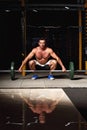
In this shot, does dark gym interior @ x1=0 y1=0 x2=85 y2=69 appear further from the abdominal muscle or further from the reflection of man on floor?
the reflection of man on floor

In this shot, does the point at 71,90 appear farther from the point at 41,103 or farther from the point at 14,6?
the point at 14,6

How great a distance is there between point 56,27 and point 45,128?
867cm

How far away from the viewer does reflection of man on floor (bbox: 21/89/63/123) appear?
262 inches

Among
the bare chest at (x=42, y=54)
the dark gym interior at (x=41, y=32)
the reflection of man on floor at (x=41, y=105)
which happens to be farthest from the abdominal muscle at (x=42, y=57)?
the reflection of man on floor at (x=41, y=105)

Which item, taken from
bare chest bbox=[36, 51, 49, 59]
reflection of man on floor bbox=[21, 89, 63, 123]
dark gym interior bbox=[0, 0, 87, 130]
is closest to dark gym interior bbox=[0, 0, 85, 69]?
dark gym interior bbox=[0, 0, 87, 130]

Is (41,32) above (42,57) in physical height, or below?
above

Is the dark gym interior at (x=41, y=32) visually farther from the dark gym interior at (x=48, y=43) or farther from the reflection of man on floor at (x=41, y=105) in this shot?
the reflection of man on floor at (x=41, y=105)

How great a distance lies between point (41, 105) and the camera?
7.36 meters

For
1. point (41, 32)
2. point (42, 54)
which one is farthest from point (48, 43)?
point (42, 54)

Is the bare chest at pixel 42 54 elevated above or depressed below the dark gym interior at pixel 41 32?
below

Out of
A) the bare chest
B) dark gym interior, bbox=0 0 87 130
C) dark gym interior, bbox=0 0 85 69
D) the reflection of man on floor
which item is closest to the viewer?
dark gym interior, bbox=0 0 87 130

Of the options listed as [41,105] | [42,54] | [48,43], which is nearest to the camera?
[41,105]

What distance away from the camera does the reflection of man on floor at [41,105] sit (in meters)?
6.66

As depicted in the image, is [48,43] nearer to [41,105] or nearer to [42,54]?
[42,54]
